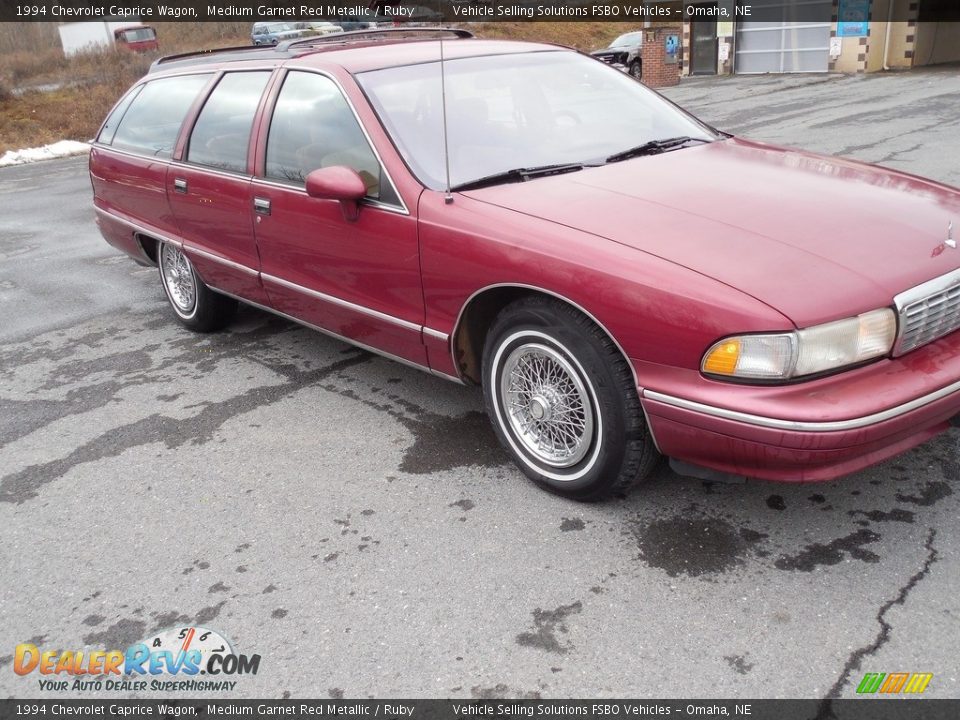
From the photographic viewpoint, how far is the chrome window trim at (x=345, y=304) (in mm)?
3611

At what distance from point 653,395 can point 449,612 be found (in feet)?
3.09

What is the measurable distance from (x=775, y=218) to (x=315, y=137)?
209cm

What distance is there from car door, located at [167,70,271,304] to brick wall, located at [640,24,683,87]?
1963 centimetres

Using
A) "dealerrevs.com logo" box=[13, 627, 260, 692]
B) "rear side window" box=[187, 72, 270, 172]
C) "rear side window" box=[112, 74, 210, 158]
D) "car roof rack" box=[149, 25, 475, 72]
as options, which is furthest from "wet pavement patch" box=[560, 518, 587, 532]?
"rear side window" box=[112, 74, 210, 158]

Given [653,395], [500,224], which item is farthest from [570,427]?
[500,224]

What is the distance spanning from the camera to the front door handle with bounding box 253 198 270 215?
163 inches

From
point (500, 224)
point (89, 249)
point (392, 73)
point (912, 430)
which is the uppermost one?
point (392, 73)

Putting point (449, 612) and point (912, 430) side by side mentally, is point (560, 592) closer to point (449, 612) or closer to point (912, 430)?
point (449, 612)

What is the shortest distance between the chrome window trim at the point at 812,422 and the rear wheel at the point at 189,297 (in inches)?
135

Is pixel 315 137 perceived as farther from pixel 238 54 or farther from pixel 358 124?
pixel 238 54

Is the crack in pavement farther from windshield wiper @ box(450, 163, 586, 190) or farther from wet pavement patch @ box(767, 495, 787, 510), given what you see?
windshield wiper @ box(450, 163, 586, 190)

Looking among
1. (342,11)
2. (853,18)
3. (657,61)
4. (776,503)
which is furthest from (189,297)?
(342,11)

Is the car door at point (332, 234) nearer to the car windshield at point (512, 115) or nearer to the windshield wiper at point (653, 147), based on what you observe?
the car windshield at point (512, 115)

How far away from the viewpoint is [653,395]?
107 inches
